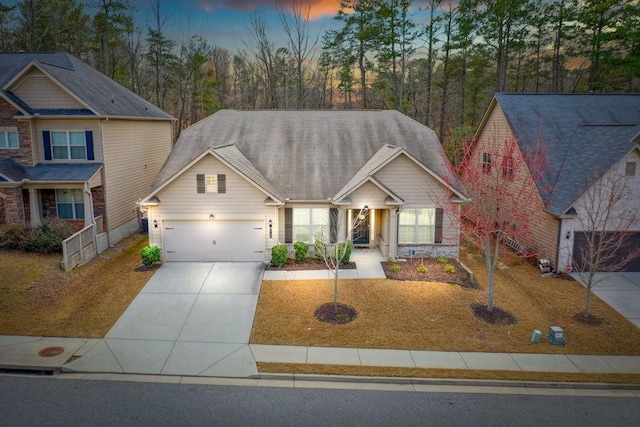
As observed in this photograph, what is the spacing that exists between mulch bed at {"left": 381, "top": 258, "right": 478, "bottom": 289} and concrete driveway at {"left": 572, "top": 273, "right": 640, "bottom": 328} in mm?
4649

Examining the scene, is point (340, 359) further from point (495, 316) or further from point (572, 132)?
point (572, 132)

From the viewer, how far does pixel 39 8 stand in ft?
117

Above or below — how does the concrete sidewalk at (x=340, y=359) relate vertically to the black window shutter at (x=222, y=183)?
below

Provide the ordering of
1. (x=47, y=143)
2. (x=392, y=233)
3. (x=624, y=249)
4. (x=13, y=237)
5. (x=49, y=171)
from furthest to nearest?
(x=47, y=143), (x=49, y=171), (x=392, y=233), (x=13, y=237), (x=624, y=249)

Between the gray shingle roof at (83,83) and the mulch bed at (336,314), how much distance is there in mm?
14524

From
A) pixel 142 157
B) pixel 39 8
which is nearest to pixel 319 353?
pixel 142 157

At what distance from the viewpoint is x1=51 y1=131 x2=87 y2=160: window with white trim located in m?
21.8

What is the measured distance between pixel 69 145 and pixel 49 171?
1.59 meters

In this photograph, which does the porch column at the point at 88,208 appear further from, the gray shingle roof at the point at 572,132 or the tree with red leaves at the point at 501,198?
the gray shingle roof at the point at 572,132

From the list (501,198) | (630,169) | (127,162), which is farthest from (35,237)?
(630,169)

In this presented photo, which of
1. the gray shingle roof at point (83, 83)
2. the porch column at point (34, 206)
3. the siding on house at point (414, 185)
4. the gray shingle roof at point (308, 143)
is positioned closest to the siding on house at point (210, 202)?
the gray shingle roof at point (308, 143)

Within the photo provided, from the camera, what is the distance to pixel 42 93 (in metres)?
21.3

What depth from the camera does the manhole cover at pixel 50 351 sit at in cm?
1243

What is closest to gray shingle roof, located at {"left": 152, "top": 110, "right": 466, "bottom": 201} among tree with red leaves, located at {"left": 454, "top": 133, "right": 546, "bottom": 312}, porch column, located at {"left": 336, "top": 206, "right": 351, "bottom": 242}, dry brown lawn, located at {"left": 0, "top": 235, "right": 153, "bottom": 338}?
porch column, located at {"left": 336, "top": 206, "right": 351, "bottom": 242}
